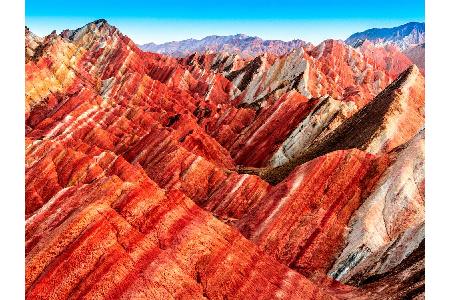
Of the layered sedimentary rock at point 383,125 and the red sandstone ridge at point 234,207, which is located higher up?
the layered sedimentary rock at point 383,125

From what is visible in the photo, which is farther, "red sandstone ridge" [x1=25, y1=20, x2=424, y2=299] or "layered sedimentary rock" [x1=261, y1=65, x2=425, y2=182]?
"layered sedimentary rock" [x1=261, y1=65, x2=425, y2=182]

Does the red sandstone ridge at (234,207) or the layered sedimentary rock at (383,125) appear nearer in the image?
the red sandstone ridge at (234,207)

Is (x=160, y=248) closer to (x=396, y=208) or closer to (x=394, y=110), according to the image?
(x=396, y=208)

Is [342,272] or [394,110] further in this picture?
[394,110]

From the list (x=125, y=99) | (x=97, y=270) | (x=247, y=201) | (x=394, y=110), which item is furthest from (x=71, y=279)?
(x=125, y=99)

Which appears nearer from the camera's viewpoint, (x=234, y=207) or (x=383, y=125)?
(x=234, y=207)

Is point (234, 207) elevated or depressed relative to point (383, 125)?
depressed

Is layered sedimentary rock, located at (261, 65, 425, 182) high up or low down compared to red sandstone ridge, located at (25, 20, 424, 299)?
up
